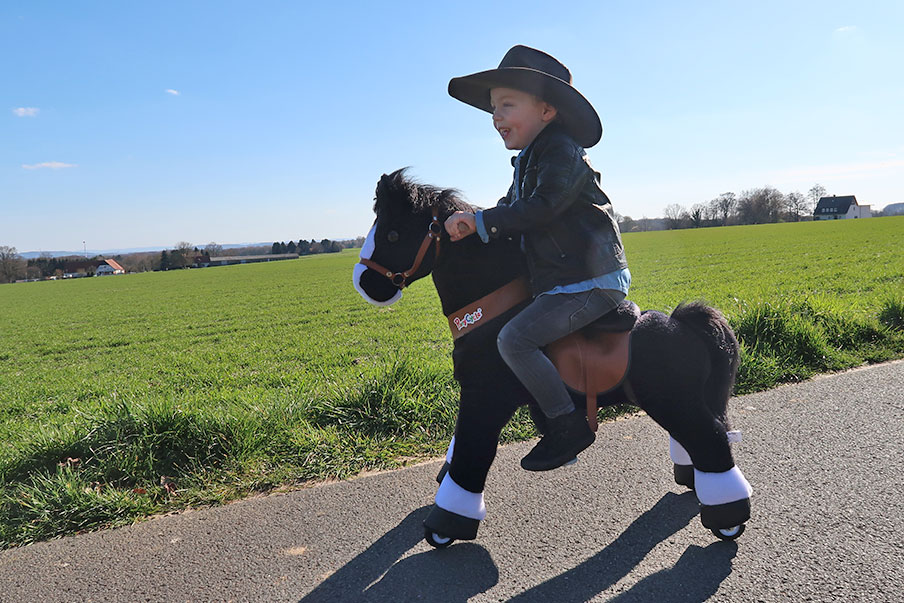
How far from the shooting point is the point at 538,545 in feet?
8.36

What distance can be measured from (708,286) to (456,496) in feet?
44.8

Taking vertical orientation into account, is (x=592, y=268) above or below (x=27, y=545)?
above

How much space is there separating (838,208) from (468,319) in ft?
369

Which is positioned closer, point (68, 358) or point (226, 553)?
point (226, 553)

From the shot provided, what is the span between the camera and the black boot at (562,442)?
2471 millimetres

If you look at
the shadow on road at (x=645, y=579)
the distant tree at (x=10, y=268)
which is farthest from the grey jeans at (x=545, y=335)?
the distant tree at (x=10, y=268)

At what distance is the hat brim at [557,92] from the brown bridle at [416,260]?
63 cm

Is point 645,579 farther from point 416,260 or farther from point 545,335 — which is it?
point 416,260

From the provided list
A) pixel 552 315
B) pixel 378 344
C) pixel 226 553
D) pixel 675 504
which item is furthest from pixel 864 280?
pixel 226 553

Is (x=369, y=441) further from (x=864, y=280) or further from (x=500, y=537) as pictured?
(x=864, y=280)

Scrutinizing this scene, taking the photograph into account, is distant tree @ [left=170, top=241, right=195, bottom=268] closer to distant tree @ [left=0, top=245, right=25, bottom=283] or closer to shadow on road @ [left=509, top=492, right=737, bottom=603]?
distant tree @ [left=0, top=245, right=25, bottom=283]

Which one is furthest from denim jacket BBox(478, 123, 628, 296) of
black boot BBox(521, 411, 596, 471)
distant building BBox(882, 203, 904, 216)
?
distant building BBox(882, 203, 904, 216)

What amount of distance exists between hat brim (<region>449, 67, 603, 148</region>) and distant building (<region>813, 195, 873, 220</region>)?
10904cm

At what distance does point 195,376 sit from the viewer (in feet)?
26.7
